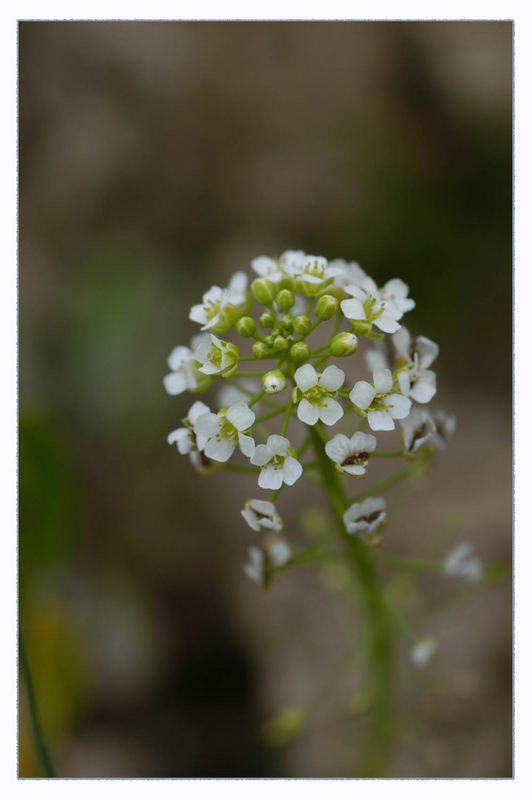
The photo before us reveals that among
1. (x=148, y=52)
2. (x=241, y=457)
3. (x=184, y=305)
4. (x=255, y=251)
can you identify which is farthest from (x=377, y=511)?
(x=148, y=52)

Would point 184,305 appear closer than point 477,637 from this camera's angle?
No

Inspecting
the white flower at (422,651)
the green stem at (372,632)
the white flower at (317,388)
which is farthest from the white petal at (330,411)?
the white flower at (422,651)

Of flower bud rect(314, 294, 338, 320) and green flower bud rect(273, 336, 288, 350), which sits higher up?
flower bud rect(314, 294, 338, 320)

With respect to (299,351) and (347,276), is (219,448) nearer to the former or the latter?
(299,351)

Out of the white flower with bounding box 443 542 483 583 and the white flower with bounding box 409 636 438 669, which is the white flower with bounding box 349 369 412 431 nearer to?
the white flower with bounding box 443 542 483 583

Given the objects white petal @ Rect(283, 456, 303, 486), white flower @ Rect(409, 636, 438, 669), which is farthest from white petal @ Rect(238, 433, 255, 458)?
white flower @ Rect(409, 636, 438, 669)

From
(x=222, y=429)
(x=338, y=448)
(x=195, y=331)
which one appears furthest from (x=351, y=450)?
(x=195, y=331)

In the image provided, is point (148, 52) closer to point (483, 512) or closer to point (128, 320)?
point (128, 320)
